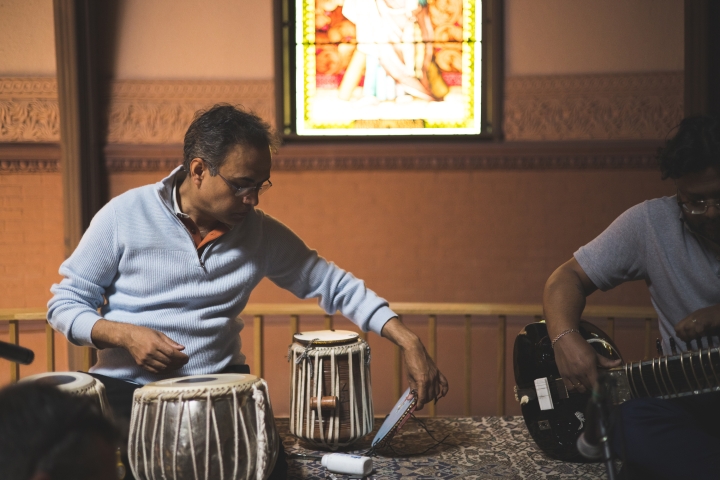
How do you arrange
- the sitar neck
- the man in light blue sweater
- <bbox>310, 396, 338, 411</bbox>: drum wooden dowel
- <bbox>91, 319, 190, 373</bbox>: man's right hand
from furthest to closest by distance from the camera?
1. <bbox>310, 396, 338, 411</bbox>: drum wooden dowel
2. the man in light blue sweater
3. <bbox>91, 319, 190, 373</bbox>: man's right hand
4. the sitar neck

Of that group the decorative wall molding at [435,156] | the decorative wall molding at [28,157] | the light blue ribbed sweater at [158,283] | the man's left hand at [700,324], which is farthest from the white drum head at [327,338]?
the decorative wall molding at [28,157]

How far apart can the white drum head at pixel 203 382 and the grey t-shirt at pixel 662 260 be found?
4.11 ft

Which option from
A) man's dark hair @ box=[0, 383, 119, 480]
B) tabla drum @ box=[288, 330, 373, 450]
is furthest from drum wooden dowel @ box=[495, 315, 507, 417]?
man's dark hair @ box=[0, 383, 119, 480]

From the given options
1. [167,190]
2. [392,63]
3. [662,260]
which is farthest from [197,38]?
[662,260]

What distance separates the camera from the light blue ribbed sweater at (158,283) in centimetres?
219

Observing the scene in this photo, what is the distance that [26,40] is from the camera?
4.12 meters

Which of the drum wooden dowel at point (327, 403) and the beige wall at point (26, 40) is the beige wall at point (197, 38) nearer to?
the beige wall at point (26, 40)

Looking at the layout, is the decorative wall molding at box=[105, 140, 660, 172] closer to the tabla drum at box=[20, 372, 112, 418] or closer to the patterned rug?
the patterned rug

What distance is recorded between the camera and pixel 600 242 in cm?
227

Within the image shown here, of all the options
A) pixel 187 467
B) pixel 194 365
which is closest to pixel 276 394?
pixel 194 365

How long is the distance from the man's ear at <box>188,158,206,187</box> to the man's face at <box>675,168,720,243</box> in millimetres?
1551

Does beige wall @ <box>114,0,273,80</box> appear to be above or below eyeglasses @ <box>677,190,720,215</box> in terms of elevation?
above

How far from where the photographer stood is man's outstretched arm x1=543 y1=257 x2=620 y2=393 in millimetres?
2096

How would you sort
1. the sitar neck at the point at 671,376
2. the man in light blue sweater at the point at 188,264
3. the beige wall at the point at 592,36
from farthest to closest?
the beige wall at the point at 592,36
the man in light blue sweater at the point at 188,264
the sitar neck at the point at 671,376
